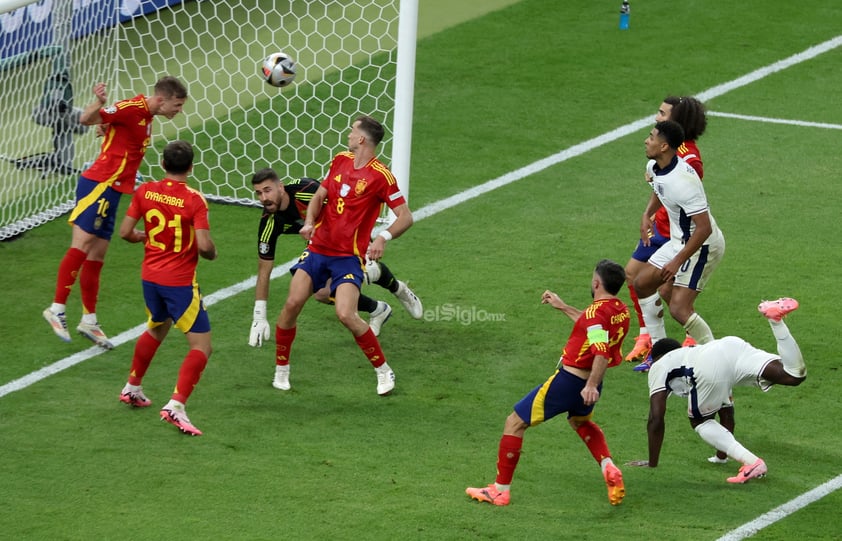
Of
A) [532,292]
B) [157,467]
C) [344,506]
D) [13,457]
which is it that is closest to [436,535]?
[344,506]

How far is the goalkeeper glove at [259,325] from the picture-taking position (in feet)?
33.9

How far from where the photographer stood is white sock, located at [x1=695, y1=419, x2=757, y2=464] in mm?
8461

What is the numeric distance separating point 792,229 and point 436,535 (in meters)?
6.25

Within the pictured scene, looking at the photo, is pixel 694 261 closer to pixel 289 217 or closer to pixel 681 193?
pixel 681 193

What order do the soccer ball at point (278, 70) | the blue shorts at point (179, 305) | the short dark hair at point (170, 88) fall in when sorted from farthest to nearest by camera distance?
the soccer ball at point (278, 70) < the short dark hair at point (170, 88) < the blue shorts at point (179, 305)

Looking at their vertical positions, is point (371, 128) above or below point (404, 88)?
below

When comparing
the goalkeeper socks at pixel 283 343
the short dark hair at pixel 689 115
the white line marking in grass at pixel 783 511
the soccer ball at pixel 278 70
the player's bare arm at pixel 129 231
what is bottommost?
the white line marking in grass at pixel 783 511

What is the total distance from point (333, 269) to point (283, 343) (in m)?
0.60

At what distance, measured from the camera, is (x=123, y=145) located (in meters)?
10.4

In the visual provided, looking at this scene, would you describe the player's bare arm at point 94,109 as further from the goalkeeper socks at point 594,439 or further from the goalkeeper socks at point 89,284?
the goalkeeper socks at point 594,439

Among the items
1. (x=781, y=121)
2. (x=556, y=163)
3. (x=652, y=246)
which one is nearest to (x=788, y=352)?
(x=652, y=246)

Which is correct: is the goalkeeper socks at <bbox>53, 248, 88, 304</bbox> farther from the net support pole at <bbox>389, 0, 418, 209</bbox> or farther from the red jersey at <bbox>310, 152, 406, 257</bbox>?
the net support pole at <bbox>389, 0, 418, 209</bbox>

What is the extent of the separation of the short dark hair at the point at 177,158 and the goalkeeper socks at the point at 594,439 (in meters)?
2.90

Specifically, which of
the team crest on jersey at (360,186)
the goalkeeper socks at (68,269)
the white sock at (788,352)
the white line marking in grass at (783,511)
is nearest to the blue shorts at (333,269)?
the team crest on jersey at (360,186)
